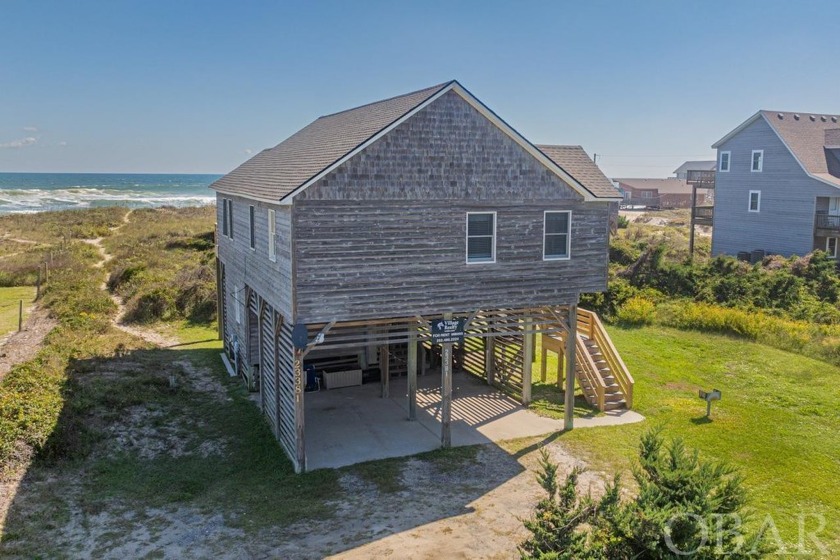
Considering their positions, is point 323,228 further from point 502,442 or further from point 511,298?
point 502,442

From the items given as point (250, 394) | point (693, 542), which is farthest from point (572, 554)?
point (250, 394)

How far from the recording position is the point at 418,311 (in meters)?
14.1

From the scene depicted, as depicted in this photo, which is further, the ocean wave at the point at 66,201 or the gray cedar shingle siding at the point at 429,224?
the ocean wave at the point at 66,201

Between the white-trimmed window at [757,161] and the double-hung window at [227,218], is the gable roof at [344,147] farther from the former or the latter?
the white-trimmed window at [757,161]

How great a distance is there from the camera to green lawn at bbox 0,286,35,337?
81.8 ft

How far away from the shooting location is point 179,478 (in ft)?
43.4

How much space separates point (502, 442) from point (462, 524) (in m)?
4.14

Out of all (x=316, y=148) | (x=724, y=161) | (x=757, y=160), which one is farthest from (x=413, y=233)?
(x=724, y=161)

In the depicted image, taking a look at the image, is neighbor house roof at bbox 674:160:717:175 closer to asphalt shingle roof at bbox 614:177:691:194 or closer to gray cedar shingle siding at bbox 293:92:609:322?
asphalt shingle roof at bbox 614:177:691:194

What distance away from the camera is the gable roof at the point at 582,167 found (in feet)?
51.7

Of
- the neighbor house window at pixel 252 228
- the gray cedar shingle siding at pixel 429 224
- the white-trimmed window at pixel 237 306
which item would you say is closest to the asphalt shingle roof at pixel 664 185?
the white-trimmed window at pixel 237 306

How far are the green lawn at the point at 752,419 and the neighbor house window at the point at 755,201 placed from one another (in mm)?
19197

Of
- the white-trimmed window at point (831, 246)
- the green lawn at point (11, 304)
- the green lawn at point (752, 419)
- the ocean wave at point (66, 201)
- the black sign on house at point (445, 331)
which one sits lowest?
the green lawn at point (752, 419)

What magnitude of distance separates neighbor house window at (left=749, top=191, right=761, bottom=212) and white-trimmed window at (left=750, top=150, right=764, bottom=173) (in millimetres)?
1374
